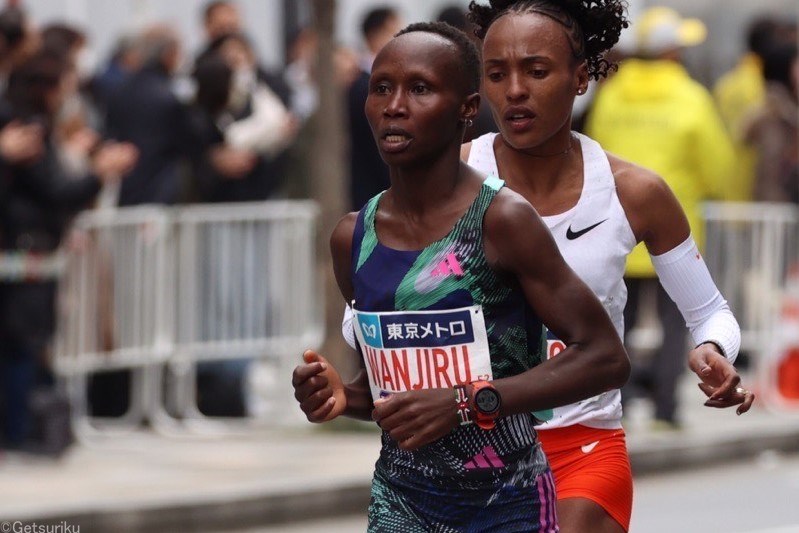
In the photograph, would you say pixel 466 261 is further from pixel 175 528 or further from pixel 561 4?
pixel 175 528

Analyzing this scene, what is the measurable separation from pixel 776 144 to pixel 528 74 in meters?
9.09

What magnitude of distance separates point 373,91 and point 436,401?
65 cm

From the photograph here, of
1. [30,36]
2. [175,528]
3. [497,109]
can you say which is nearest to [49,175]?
[30,36]

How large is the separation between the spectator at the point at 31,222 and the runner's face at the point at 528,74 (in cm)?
523

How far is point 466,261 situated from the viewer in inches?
148

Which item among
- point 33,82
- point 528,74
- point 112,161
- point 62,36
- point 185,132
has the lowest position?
point 528,74

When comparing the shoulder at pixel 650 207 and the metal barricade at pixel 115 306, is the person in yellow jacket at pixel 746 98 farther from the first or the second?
the shoulder at pixel 650 207

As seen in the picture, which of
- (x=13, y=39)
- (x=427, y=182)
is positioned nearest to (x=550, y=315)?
(x=427, y=182)

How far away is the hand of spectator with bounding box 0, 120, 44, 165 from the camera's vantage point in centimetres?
908

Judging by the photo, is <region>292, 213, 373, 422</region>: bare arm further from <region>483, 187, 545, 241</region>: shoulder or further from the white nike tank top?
the white nike tank top

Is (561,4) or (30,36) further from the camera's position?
(30,36)

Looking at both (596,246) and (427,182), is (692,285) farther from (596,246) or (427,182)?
(427,182)

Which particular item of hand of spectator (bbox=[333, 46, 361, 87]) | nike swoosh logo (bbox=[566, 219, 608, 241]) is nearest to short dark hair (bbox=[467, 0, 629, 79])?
nike swoosh logo (bbox=[566, 219, 608, 241])

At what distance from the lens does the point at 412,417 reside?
3.55 m
